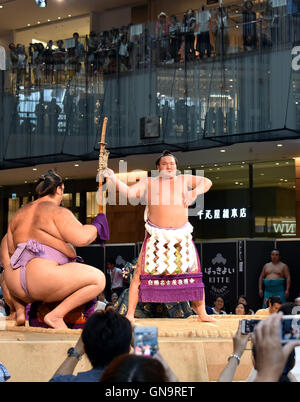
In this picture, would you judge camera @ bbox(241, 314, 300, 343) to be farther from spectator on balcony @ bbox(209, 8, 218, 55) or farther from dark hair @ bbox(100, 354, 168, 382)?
spectator on balcony @ bbox(209, 8, 218, 55)

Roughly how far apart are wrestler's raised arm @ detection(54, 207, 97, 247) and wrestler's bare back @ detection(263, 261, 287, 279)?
501 cm

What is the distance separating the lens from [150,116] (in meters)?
9.11

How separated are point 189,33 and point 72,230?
6.10 m

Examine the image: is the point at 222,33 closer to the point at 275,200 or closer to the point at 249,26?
the point at 249,26

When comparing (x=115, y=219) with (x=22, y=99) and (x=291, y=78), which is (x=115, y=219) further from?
(x=291, y=78)

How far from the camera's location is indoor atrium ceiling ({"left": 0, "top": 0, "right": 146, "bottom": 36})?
448 inches

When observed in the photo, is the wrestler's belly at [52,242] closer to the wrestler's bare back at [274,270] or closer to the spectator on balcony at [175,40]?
the wrestler's bare back at [274,270]

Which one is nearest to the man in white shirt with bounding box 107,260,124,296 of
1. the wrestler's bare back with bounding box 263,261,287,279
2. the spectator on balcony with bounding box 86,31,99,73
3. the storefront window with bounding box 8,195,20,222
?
the wrestler's bare back with bounding box 263,261,287,279

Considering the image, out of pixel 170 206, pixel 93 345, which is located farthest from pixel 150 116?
pixel 93 345

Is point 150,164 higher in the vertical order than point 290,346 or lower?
higher

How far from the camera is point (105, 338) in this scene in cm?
166

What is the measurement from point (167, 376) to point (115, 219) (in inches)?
405

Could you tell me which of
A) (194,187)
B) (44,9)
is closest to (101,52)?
(44,9)

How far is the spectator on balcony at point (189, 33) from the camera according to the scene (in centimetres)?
895
